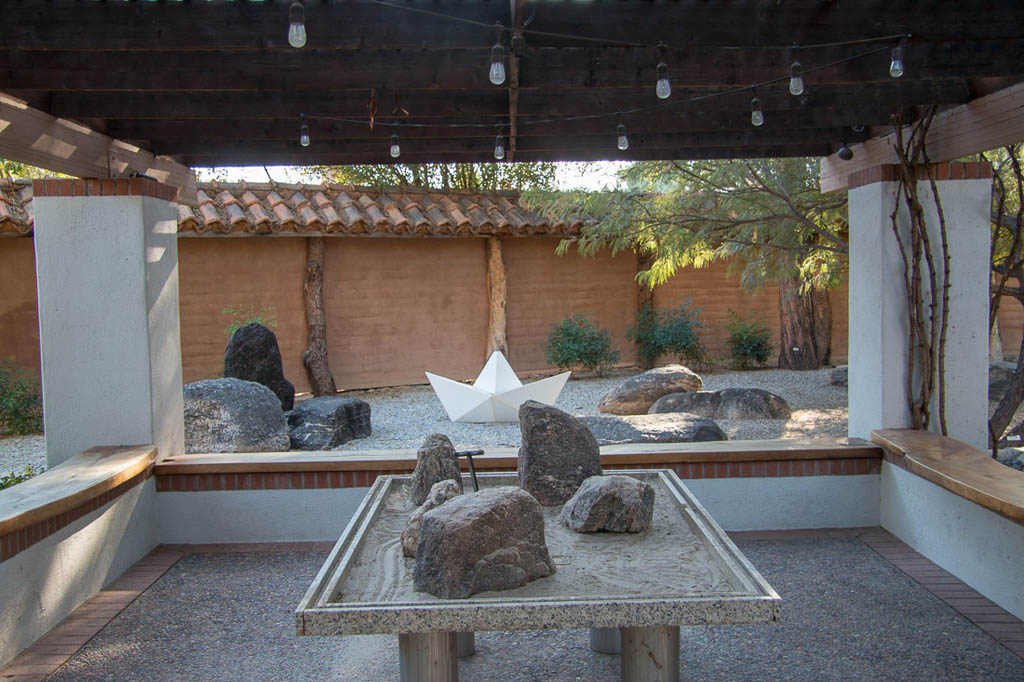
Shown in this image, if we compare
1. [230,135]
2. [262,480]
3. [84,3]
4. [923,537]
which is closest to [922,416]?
[923,537]

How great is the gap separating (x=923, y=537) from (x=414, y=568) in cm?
312

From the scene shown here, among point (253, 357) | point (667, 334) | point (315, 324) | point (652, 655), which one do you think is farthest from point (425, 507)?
point (667, 334)

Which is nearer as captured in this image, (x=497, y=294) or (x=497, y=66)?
(x=497, y=66)

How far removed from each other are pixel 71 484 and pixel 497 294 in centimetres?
803

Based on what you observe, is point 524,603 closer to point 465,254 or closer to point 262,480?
point 262,480

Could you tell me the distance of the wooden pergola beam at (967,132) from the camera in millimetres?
4105

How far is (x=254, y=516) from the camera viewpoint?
4.96 m

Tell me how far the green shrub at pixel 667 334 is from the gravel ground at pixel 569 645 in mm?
8003

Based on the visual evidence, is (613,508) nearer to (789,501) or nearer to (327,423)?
(789,501)

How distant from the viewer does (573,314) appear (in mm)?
12430

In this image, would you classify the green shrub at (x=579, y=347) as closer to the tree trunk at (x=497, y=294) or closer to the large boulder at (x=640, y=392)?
the tree trunk at (x=497, y=294)

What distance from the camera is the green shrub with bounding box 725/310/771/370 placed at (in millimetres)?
12516

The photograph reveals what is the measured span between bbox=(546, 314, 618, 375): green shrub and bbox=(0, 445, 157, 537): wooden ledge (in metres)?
7.42

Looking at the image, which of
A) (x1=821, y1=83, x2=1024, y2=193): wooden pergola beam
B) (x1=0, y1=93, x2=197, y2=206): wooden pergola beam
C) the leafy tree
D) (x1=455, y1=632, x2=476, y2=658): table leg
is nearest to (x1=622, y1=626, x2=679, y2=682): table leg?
(x1=455, y1=632, x2=476, y2=658): table leg
